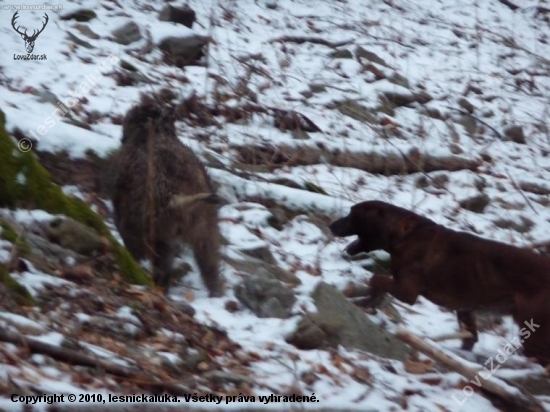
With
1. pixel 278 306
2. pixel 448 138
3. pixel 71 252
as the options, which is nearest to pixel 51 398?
pixel 71 252

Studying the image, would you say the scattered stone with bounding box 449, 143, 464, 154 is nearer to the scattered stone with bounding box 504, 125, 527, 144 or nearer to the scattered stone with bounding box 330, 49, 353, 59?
the scattered stone with bounding box 504, 125, 527, 144

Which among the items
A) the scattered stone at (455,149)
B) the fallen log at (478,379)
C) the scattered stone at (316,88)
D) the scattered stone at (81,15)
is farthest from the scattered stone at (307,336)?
the scattered stone at (81,15)

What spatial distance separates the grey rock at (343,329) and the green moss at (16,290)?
6.08ft

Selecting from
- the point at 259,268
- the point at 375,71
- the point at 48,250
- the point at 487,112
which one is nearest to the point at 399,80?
the point at 375,71

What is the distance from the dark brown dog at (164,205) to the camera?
275 inches

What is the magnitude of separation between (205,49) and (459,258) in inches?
216

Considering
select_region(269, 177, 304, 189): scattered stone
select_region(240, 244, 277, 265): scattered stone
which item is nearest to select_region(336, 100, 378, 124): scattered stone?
select_region(269, 177, 304, 189): scattered stone

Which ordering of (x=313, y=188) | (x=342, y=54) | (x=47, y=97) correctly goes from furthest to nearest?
(x=342, y=54)
(x=313, y=188)
(x=47, y=97)

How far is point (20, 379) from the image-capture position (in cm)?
427

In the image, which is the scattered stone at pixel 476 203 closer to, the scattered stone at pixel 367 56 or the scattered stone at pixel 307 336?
the scattered stone at pixel 367 56

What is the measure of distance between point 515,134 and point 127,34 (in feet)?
17.9

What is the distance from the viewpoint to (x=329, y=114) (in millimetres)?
11727

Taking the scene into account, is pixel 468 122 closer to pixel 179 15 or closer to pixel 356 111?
pixel 356 111

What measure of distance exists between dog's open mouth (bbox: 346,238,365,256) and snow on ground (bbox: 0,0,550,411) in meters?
0.28
